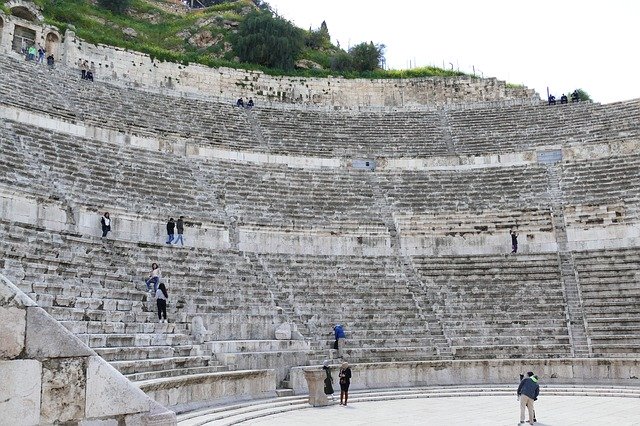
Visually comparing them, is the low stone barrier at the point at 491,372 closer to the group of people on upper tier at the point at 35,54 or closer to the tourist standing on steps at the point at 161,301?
the tourist standing on steps at the point at 161,301

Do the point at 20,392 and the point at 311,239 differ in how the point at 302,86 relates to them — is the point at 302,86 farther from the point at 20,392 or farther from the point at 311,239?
the point at 20,392

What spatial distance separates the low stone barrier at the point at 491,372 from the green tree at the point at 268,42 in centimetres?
2657

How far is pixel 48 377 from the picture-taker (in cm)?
359

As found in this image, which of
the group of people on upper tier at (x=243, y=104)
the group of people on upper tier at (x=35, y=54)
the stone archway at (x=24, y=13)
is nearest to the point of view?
the group of people on upper tier at (x=35, y=54)

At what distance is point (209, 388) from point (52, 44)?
948 inches

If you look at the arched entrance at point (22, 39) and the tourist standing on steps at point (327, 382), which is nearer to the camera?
the tourist standing on steps at point (327, 382)

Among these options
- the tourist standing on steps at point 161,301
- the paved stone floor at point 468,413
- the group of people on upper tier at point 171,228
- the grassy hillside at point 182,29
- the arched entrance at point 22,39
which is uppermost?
the grassy hillside at point 182,29

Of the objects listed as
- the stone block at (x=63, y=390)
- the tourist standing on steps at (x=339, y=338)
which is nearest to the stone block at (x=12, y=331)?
the stone block at (x=63, y=390)

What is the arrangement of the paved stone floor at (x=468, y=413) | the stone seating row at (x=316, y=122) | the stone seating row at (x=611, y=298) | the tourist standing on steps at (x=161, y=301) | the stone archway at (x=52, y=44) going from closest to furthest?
the paved stone floor at (x=468, y=413) < the tourist standing on steps at (x=161, y=301) < the stone seating row at (x=611, y=298) < the stone seating row at (x=316, y=122) < the stone archway at (x=52, y=44)

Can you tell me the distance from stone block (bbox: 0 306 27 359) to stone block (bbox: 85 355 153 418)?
423mm

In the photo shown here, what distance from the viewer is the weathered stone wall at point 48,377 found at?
3496mm

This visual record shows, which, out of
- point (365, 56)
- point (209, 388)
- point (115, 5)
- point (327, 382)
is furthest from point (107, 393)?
point (115, 5)

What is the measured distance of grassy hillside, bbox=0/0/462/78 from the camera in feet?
115

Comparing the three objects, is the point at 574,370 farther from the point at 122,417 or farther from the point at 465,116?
the point at 465,116
